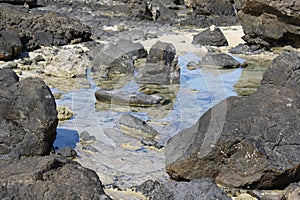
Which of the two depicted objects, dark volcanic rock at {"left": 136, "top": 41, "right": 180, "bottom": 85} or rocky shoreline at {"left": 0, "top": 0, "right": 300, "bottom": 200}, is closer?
rocky shoreline at {"left": 0, "top": 0, "right": 300, "bottom": 200}

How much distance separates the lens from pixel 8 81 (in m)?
7.01

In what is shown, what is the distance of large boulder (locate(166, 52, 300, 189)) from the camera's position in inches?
219

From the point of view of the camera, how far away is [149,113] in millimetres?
8711

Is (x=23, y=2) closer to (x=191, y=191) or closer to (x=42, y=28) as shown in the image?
(x=42, y=28)

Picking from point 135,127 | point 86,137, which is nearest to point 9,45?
point 135,127

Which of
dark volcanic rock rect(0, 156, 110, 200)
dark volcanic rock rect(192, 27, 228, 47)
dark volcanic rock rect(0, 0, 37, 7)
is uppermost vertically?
dark volcanic rock rect(0, 156, 110, 200)

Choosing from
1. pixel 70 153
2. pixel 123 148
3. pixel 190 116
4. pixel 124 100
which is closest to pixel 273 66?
pixel 190 116

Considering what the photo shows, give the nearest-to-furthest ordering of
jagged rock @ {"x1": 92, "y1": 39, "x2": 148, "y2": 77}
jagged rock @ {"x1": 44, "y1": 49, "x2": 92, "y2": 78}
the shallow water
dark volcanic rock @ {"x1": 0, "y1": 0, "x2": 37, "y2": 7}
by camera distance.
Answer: the shallow water < jagged rock @ {"x1": 44, "y1": 49, "x2": 92, "y2": 78} < jagged rock @ {"x1": 92, "y1": 39, "x2": 148, "y2": 77} < dark volcanic rock @ {"x1": 0, "y1": 0, "x2": 37, "y2": 7}

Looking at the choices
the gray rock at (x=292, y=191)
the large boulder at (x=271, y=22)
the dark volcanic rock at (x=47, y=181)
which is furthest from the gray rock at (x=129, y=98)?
the large boulder at (x=271, y=22)

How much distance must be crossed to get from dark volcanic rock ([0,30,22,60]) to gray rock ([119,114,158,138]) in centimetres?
492

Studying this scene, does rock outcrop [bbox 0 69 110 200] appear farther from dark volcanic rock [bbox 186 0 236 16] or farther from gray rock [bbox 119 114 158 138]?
dark volcanic rock [bbox 186 0 236 16]

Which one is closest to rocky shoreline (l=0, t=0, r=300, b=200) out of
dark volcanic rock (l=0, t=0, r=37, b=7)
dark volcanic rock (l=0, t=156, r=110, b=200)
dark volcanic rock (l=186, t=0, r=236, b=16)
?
dark volcanic rock (l=0, t=156, r=110, b=200)

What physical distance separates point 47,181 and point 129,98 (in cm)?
534

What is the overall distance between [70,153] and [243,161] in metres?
2.22
